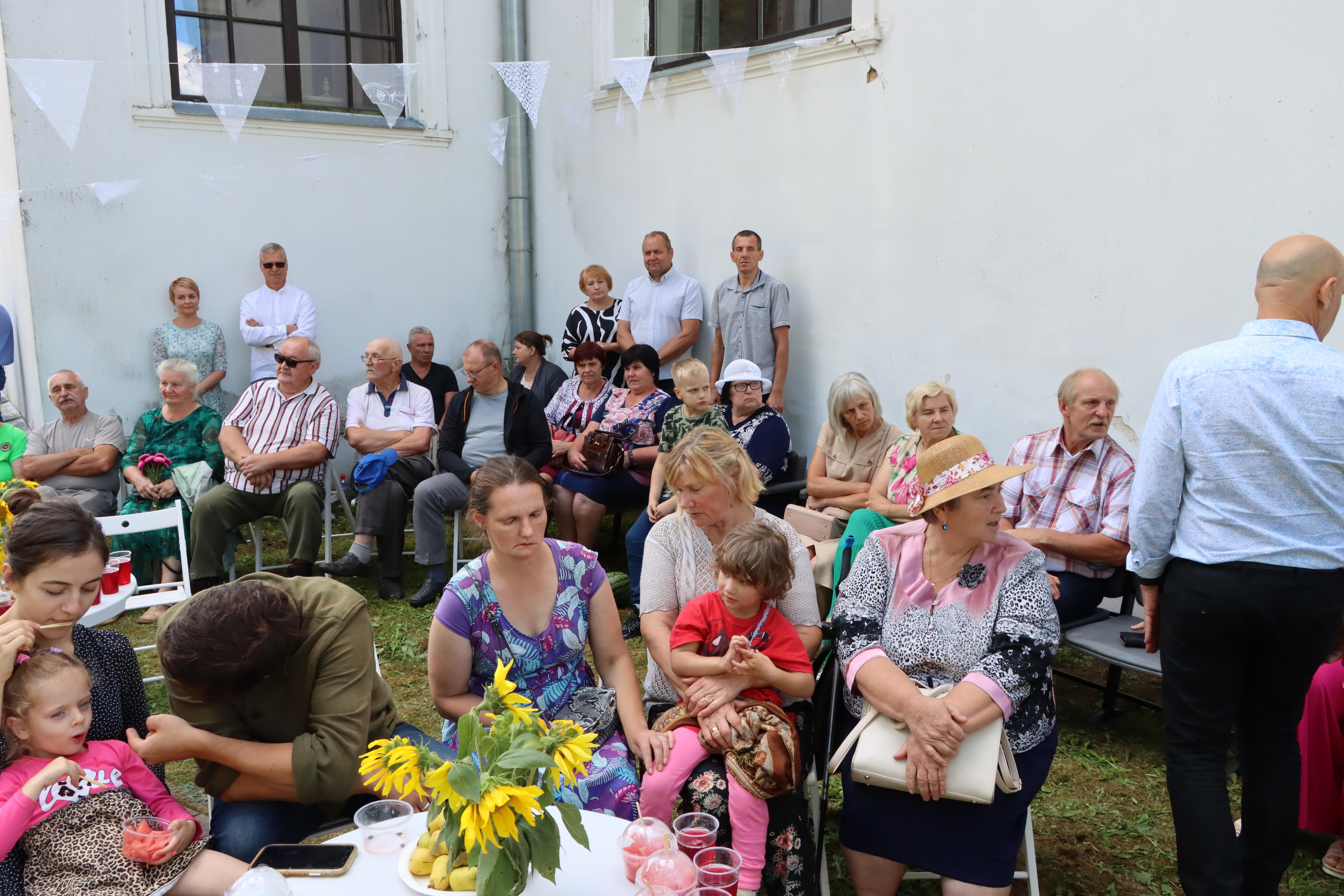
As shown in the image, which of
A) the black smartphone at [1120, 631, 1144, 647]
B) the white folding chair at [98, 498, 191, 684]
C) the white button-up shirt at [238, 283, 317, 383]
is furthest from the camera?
the white button-up shirt at [238, 283, 317, 383]

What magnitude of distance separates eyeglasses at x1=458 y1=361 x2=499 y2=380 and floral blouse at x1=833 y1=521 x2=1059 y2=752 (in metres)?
3.87

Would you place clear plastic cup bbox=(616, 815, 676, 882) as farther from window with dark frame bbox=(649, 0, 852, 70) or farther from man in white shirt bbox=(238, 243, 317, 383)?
man in white shirt bbox=(238, 243, 317, 383)

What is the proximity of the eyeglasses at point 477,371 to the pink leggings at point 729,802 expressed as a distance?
12.7ft

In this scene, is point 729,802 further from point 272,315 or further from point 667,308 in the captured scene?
point 272,315

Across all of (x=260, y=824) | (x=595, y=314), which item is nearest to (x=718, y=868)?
(x=260, y=824)

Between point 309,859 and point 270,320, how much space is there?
263 inches

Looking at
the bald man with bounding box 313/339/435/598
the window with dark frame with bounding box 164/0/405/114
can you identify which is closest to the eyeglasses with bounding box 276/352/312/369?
the bald man with bounding box 313/339/435/598

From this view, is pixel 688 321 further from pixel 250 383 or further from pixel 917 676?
pixel 917 676

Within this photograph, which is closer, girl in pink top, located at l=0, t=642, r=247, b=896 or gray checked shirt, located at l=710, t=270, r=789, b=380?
girl in pink top, located at l=0, t=642, r=247, b=896

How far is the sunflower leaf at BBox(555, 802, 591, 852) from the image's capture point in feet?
5.65

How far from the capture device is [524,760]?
64.7 inches

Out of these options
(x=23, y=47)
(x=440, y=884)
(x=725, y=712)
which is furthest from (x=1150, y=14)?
(x=23, y=47)

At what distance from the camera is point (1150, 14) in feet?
13.4

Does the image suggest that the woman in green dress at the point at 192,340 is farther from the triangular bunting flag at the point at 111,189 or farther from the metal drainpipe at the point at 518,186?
the metal drainpipe at the point at 518,186
